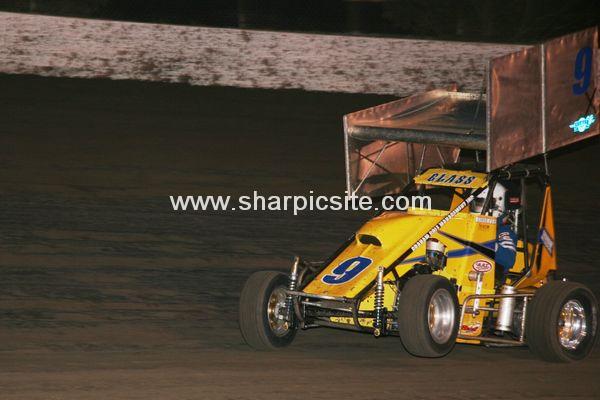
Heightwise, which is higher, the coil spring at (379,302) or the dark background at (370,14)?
the dark background at (370,14)

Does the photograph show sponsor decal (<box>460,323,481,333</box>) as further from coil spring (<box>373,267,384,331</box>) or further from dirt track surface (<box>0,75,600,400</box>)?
coil spring (<box>373,267,384,331</box>)

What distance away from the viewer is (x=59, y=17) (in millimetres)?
15922

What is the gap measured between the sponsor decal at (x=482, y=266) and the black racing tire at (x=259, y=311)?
134cm

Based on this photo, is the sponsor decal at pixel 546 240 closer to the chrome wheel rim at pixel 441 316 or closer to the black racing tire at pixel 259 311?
the chrome wheel rim at pixel 441 316

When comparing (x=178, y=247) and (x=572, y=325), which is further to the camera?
(x=178, y=247)

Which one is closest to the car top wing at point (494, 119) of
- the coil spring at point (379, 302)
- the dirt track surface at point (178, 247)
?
the coil spring at point (379, 302)

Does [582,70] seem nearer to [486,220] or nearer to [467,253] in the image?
[486,220]

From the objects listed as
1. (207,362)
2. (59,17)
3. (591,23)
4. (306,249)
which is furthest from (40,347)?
(591,23)

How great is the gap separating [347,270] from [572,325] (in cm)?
161

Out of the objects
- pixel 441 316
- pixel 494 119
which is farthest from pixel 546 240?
pixel 441 316

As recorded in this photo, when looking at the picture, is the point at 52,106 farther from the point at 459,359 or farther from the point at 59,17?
the point at 459,359

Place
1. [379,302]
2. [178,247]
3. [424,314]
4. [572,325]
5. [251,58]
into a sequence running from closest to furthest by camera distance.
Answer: [424,314] → [379,302] → [572,325] → [178,247] → [251,58]

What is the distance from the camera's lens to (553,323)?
7.03 meters

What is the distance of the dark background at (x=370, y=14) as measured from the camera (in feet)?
55.4
